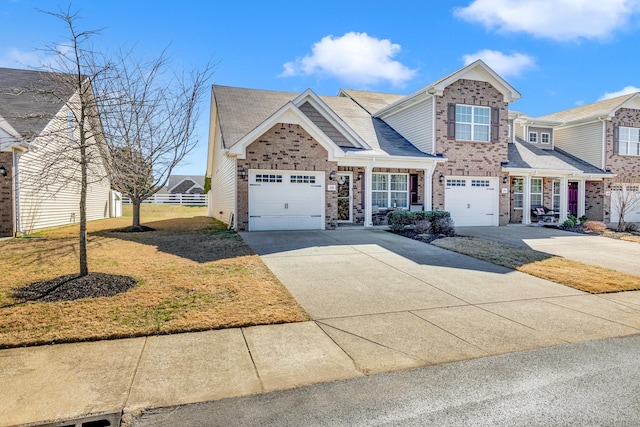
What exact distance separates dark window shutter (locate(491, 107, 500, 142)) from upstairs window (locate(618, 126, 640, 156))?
29.9 ft

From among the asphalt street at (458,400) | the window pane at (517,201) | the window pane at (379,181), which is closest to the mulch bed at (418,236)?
the window pane at (379,181)

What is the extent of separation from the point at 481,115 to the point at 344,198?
7.67 metres

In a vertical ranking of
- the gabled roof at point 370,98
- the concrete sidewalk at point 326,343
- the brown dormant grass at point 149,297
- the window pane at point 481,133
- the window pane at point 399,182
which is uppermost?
the gabled roof at point 370,98

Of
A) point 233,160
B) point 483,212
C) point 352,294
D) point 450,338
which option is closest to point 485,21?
point 483,212

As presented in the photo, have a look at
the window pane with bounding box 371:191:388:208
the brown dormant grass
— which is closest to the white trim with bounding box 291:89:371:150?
the window pane with bounding box 371:191:388:208

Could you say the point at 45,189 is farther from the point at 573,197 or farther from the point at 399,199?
the point at 573,197

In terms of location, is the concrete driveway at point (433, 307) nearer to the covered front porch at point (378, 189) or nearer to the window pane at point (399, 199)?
the covered front porch at point (378, 189)

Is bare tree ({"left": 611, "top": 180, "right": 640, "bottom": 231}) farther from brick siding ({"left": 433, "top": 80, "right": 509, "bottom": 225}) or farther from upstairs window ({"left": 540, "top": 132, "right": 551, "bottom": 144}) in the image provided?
brick siding ({"left": 433, "top": 80, "right": 509, "bottom": 225})

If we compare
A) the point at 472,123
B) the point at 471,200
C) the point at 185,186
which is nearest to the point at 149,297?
the point at 471,200

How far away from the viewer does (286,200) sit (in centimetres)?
1477

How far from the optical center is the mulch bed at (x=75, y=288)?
595cm

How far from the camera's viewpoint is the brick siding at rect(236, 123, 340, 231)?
14070 millimetres

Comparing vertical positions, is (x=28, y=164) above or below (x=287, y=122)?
below

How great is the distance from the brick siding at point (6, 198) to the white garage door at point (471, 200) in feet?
55.5
